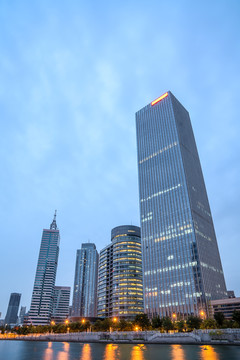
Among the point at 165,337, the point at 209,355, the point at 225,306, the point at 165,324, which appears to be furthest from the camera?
the point at 225,306

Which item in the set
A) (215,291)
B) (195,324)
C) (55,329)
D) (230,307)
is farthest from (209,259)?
(55,329)

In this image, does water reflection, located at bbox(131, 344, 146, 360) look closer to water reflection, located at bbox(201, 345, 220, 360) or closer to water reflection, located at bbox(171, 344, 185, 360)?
water reflection, located at bbox(171, 344, 185, 360)

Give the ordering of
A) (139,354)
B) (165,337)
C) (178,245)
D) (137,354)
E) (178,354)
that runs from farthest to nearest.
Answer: (178,245)
(165,337)
(137,354)
(139,354)
(178,354)

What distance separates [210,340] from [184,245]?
7459 centimetres

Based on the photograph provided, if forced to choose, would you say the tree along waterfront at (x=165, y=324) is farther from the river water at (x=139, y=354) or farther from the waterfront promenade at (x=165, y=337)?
the river water at (x=139, y=354)

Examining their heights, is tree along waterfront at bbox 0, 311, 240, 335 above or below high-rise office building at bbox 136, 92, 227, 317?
below

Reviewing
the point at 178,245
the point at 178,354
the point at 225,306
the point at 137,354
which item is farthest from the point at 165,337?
the point at 178,245

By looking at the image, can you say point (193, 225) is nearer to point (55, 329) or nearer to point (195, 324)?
point (195, 324)

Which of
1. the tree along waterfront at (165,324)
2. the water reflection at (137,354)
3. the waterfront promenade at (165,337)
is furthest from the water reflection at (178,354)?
the tree along waterfront at (165,324)

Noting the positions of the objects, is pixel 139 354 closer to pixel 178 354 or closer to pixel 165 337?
pixel 178 354

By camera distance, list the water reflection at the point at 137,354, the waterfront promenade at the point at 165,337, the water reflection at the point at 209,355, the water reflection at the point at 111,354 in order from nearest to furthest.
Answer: the water reflection at the point at 209,355, the water reflection at the point at 137,354, the water reflection at the point at 111,354, the waterfront promenade at the point at 165,337

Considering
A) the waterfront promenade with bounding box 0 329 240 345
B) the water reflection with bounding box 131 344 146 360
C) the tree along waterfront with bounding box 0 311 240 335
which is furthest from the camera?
the tree along waterfront with bounding box 0 311 240 335

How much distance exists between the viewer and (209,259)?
167 m

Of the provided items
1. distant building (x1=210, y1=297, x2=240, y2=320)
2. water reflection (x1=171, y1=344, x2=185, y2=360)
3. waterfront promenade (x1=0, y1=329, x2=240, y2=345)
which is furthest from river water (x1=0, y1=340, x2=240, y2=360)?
distant building (x1=210, y1=297, x2=240, y2=320)
